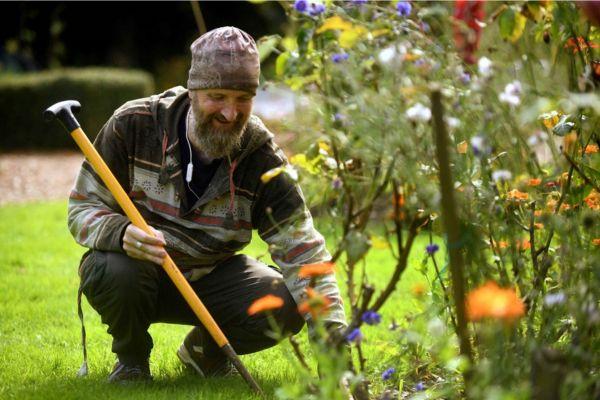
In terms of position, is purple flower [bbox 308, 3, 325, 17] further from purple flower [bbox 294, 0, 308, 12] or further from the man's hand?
the man's hand

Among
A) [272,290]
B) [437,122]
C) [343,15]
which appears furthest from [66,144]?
[437,122]

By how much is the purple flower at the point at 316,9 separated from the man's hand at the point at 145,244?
3.12 feet

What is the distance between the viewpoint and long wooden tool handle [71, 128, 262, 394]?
9.81 ft

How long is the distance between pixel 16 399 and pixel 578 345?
179cm

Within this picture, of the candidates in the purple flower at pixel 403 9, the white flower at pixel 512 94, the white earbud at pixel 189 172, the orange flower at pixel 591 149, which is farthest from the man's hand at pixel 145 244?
the orange flower at pixel 591 149

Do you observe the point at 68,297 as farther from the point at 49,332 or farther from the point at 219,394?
the point at 219,394

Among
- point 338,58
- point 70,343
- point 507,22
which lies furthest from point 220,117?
point 70,343

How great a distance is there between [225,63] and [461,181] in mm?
967

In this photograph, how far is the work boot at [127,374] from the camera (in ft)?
10.8

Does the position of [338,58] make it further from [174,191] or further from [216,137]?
[174,191]

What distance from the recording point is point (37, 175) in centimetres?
938

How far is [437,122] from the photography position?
6.33 ft

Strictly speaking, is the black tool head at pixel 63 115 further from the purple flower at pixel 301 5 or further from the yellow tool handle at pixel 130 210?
the purple flower at pixel 301 5

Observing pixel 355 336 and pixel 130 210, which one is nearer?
pixel 355 336
